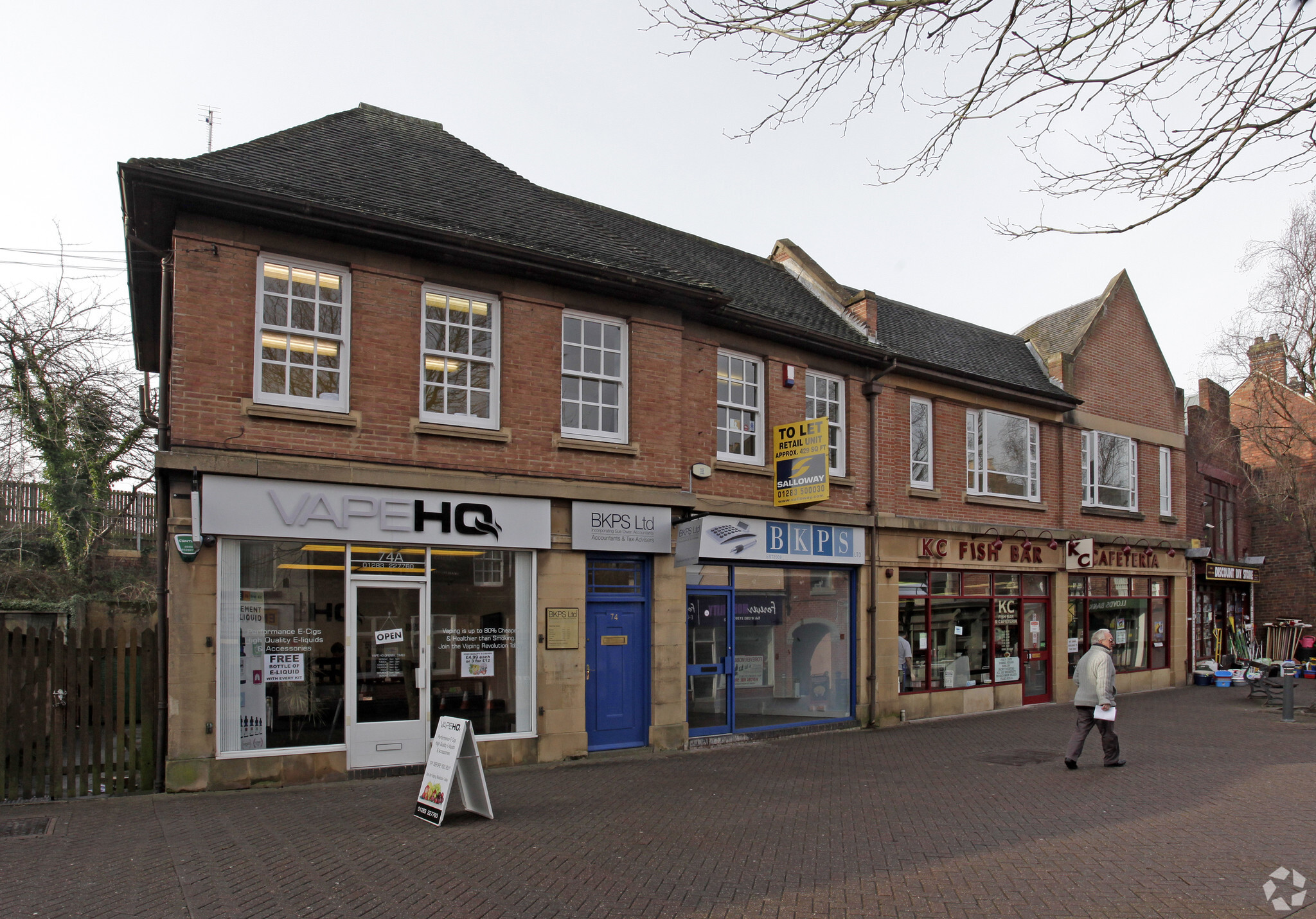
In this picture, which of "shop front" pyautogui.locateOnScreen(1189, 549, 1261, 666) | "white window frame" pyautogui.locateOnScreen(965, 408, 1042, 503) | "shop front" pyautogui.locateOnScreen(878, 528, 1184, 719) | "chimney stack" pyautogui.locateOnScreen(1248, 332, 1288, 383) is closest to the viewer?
"shop front" pyautogui.locateOnScreen(878, 528, 1184, 719)

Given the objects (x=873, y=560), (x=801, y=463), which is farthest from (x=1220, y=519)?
(x=801, y=463)

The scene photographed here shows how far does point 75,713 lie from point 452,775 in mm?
4300

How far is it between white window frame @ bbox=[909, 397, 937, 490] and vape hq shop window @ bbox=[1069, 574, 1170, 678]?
526 centimetres

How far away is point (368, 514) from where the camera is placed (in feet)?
34.7

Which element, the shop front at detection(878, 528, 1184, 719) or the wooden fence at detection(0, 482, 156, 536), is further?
the wooden fence at detection(0, 482, 156, 536)

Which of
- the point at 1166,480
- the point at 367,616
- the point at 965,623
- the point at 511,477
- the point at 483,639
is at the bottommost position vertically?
the point at 965,623

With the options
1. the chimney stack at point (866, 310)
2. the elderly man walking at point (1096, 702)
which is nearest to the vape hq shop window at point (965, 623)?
the chimney stack at point (866, 310)

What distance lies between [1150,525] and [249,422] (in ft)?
65.1

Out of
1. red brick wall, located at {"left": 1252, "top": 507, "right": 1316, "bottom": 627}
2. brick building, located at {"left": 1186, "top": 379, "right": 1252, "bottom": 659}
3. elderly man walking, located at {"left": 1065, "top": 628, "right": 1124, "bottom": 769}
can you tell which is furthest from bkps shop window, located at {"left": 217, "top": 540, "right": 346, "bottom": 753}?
red brick wall, located at {"left": 1252, "top": 507, "right": 1316, "bottom": 627}

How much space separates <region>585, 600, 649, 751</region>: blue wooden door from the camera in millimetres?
12164

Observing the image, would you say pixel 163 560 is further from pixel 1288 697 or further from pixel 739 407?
pixel 1288 697

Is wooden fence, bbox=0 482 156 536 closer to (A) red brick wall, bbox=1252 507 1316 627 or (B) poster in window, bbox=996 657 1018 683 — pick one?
(B) poster in window, bbox=996 657 1018 683

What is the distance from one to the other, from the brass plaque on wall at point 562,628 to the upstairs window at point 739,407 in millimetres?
3518

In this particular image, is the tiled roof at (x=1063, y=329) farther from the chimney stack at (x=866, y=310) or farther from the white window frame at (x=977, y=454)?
the chimney stack at (x=866, y=310)
